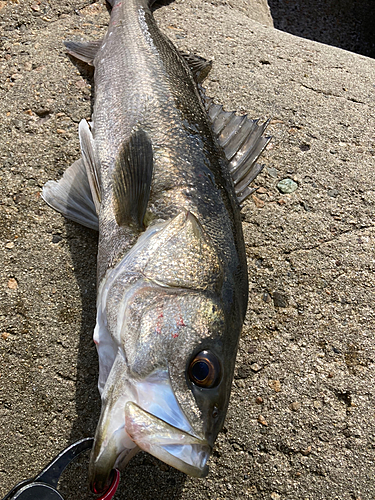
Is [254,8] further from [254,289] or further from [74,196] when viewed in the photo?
[254,289]

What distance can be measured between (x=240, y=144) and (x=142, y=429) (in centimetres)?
193

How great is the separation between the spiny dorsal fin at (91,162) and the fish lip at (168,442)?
1.34 meters

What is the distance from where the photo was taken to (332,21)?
7.23m

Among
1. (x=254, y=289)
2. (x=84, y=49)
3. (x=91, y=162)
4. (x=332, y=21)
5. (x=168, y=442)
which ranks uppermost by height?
(x=84, y=49)

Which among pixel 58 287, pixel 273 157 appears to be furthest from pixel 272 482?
pixel 273 157

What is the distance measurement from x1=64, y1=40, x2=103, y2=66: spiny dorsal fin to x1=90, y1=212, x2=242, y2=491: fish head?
2424mm

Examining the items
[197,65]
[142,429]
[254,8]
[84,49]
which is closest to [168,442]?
[142,429]

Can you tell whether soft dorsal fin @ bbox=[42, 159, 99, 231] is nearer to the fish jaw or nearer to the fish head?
the fish head

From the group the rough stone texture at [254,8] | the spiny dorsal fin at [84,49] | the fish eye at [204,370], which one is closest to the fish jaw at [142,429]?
the fish eye at [204,370]

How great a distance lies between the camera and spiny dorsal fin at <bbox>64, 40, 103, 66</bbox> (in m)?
3.45

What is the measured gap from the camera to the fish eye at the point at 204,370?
1.71 metres

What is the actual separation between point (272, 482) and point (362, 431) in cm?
62

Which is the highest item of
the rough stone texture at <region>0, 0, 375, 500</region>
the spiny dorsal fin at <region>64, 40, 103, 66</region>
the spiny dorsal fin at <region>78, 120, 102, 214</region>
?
the spiny dorsal fin at <region>64, 40, 103, 66</region>

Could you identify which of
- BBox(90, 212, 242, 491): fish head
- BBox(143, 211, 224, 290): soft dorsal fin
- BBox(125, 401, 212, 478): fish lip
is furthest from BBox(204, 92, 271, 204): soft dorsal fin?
BBox(125, 401, 212, 478): fish lip
